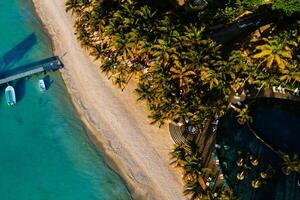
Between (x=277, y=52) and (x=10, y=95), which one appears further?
(x=10, y=95)

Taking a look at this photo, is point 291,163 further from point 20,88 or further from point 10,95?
point 10,95

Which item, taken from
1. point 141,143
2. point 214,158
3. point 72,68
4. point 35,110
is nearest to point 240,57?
point 214,158

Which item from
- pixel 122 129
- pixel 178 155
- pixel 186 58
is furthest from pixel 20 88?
pixel 178 155

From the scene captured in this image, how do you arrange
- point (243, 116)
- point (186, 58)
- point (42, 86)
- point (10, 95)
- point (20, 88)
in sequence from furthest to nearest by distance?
1. point (20, 88)
2. point (42, 86)
3. point (10, 95)
4. point (243, 116)
5. point (186, 58)

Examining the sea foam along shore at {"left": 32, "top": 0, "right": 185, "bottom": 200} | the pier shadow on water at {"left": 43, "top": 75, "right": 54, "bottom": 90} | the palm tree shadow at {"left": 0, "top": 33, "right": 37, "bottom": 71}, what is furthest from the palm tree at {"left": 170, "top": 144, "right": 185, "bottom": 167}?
the palm tree shadow at {"left": 0, "top": 33, "right": 37, "bottom": 71}

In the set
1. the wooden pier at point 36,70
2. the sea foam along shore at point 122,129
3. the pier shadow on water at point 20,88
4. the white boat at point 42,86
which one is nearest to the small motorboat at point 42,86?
the white boat at point 42,86
